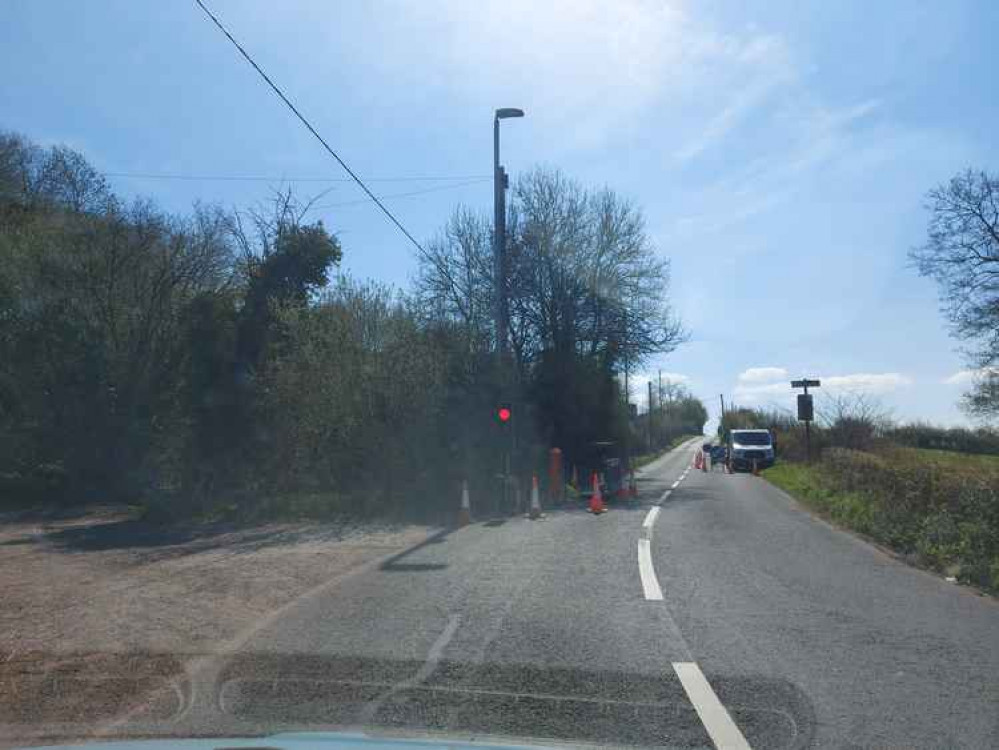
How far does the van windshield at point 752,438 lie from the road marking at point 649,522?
26.9 metres

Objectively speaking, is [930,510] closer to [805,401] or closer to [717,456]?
[805,401]

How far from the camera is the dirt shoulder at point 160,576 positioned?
8.52 metres

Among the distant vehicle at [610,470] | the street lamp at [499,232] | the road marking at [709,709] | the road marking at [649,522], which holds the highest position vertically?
the street lamp at [499,232]

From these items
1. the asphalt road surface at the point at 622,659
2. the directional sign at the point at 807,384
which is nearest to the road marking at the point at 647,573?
the asphalt road surface at the point at 622,659

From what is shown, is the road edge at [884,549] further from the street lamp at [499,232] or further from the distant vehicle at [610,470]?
the street lamp at [499,232]

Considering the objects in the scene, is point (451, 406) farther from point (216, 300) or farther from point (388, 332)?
point (216, 300)

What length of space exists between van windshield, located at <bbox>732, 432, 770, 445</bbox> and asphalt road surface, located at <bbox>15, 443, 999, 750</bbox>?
34848mm

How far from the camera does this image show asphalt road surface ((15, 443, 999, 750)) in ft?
19.5

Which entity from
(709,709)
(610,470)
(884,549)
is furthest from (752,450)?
(709,709)

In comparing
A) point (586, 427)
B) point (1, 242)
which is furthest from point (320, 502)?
point (586, 427)

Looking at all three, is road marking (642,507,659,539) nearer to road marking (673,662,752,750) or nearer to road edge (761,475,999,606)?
road edge (761,475,999,606)

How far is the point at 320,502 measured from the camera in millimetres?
21797

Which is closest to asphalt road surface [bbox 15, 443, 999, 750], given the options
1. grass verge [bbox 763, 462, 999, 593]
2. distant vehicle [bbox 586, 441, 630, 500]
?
grass verge [bbox 763, 462, 999, 593]

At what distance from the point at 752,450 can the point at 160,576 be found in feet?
125
